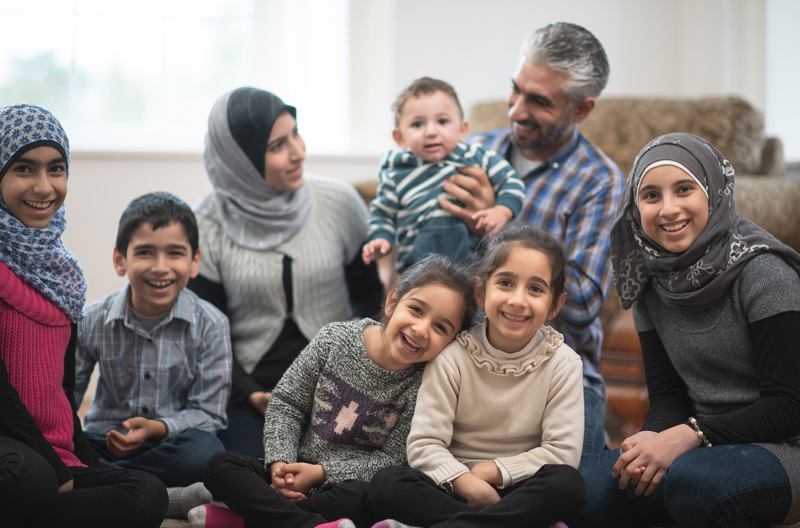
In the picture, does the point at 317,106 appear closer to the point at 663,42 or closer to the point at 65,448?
the point at 663,42

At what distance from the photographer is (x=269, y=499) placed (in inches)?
59.9

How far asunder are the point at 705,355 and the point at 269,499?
945 mm

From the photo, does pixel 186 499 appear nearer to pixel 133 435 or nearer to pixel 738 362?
pixel 133 435

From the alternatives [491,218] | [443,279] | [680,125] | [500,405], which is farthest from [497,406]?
[680,125]

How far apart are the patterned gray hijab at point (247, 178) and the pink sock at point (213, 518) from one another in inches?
29.5

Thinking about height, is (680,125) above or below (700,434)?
above

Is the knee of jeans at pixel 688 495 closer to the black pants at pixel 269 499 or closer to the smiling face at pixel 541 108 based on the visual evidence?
the black pants at pixel 269 499

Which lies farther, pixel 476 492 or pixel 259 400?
pixel 259 400

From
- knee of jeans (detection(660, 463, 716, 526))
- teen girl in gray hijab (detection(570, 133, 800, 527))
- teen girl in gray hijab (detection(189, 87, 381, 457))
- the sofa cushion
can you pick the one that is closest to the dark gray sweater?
teen girl in gray hijab (detection(570, 133, 800, 527))

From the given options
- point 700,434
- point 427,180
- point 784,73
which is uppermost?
point 784,73

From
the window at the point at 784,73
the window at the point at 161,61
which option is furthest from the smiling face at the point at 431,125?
the window at the point at 784,73

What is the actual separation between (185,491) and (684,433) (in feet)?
3.62

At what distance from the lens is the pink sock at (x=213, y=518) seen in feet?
5.22

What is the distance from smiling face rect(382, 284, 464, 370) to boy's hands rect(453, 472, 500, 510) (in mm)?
275
